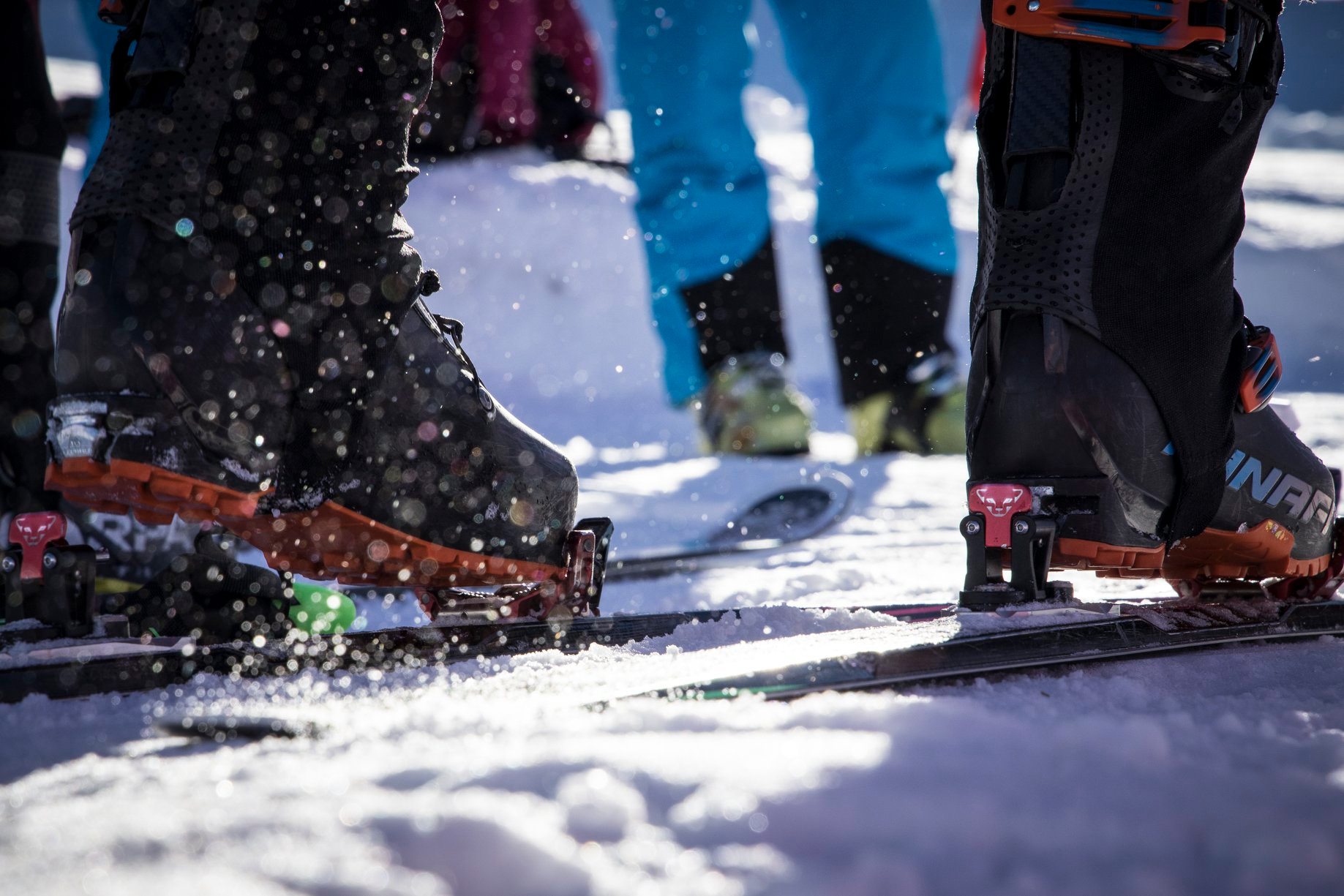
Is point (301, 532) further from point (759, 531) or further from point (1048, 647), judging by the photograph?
point (759, 531)

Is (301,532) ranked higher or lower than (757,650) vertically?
higher

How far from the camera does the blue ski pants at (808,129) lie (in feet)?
10.0

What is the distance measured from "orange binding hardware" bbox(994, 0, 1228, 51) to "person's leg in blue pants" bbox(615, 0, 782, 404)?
2225mm

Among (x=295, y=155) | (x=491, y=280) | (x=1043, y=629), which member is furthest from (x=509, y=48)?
(x=1043, y=629)

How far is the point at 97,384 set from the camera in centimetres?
101

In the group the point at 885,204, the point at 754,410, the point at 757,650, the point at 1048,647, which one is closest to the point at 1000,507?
the point at 1048,647

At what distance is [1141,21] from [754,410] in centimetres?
204

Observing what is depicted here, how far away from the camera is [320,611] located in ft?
4.55

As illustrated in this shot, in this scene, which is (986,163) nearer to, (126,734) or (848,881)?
(848,881)

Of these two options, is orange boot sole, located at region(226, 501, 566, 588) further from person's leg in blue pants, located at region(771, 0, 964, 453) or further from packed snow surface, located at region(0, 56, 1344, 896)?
person's leg in blue pants, located at region(771, 0, 964, 453)

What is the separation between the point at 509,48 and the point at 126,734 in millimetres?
6858

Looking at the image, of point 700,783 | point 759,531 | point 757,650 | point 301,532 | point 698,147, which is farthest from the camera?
point 698,147

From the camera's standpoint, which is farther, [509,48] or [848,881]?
[509,48]

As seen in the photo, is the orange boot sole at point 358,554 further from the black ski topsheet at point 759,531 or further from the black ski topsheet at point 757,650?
the black ski topsheet at point 759,531
